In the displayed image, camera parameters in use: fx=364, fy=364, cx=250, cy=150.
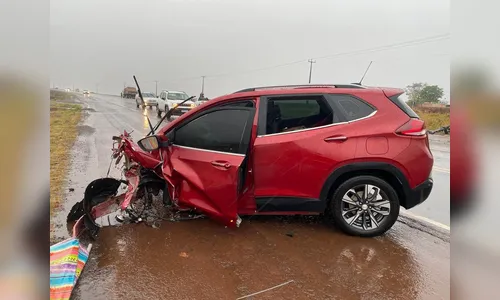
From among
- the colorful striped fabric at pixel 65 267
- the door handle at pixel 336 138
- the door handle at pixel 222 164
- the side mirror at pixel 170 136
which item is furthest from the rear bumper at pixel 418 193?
the colorful striped fabric at pixel 65 267

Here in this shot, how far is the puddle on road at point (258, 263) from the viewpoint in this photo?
128 inches

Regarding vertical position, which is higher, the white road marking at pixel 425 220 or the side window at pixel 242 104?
the side window at pixel 242 104

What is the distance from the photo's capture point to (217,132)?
4.48 m

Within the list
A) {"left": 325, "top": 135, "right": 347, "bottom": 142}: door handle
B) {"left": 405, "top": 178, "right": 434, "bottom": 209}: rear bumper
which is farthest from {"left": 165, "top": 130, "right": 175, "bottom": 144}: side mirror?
{"left": 405, "top": 178, "right": 434, "bottom": 209}: rear bumper

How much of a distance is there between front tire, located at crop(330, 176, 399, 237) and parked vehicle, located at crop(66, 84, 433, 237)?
1 centimetres

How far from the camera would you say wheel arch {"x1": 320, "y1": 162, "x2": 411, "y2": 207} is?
14.2ft

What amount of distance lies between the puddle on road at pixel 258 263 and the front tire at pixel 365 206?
0.51 ft

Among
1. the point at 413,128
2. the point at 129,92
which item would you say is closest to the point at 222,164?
the point at 413,128

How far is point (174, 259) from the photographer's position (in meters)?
3.80

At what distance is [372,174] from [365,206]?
0.40m

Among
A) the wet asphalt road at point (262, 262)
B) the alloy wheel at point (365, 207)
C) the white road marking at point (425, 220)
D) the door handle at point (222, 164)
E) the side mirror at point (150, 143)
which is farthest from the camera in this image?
the white road marking at point (425, 220)

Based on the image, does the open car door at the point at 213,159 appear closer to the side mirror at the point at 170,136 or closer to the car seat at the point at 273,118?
the side mirror at the point at 170,136

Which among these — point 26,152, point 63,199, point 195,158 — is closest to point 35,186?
point 26,152

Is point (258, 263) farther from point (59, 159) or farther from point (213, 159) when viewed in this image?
point (59, 159)
